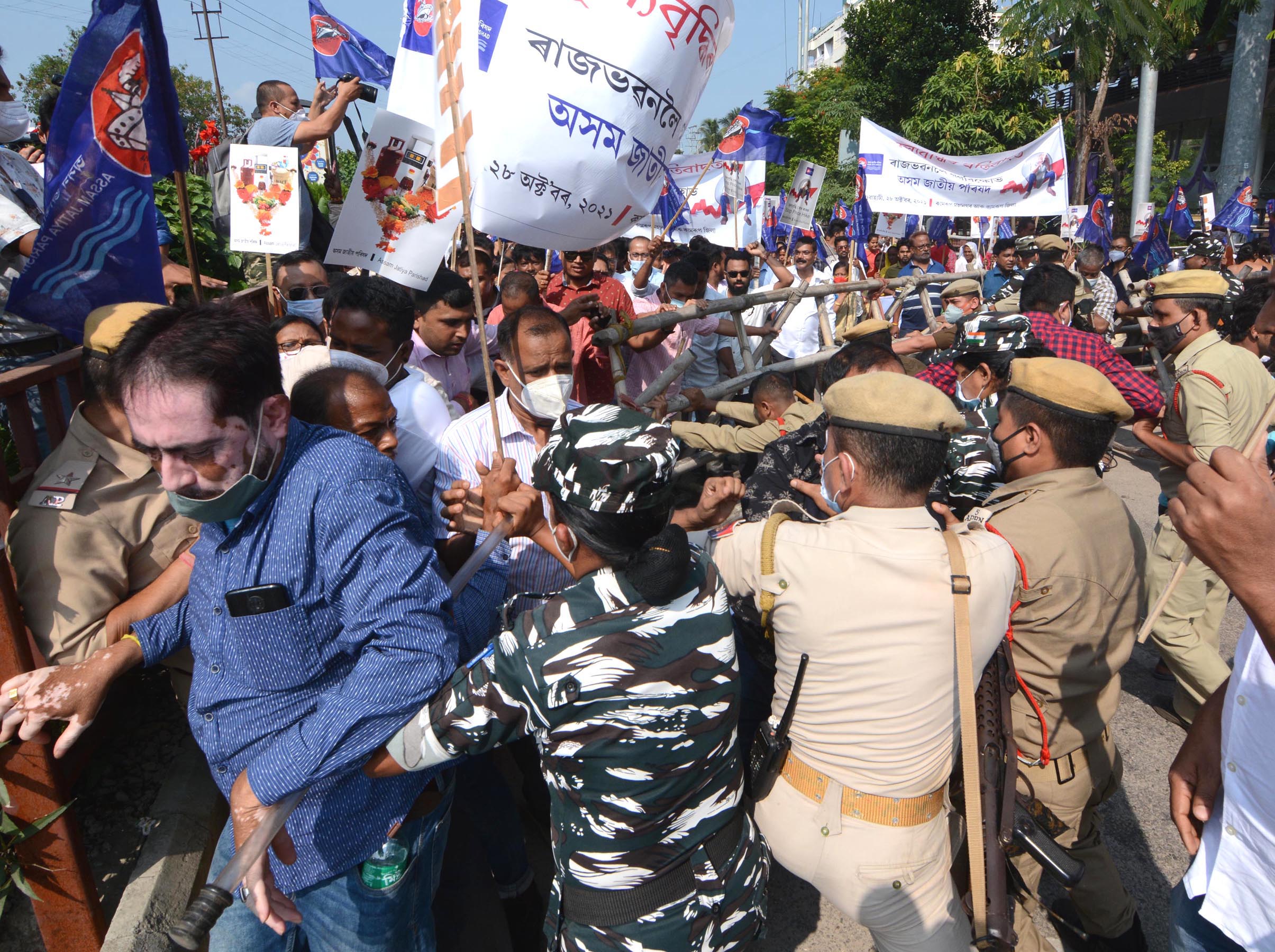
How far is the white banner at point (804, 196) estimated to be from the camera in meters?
9.51

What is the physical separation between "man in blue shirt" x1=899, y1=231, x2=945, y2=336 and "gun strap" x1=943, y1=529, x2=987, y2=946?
20.8 ft

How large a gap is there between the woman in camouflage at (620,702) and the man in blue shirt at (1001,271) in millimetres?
7305

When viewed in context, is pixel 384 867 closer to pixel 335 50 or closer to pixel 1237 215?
pixel 335 50

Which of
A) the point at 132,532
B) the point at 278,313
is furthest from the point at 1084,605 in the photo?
the point at 278,313

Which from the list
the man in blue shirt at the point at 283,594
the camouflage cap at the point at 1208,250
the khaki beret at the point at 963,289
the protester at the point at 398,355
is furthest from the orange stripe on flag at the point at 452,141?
the camouflage cap at the point at 1208,250

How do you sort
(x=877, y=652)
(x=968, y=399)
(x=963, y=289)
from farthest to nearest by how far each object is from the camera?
(x=963, y=289) < (x=968, y=399) < (x=877, y=652)

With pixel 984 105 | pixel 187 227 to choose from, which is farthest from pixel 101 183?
pixel 984 105

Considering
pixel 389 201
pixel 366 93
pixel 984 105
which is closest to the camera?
pixel 389 201

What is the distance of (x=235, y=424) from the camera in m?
1.57

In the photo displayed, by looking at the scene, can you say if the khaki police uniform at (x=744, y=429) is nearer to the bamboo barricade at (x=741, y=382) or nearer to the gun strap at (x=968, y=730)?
the bamboo barricade at (x=741, y=382)

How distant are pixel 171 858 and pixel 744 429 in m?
2.97

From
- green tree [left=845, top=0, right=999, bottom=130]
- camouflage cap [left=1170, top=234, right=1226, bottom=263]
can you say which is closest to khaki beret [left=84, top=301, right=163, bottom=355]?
camouflage cap [left=1170, top=234, right=1226, bottom=263]

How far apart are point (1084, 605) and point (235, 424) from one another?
2199 mm

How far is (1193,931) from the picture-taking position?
1718mm
